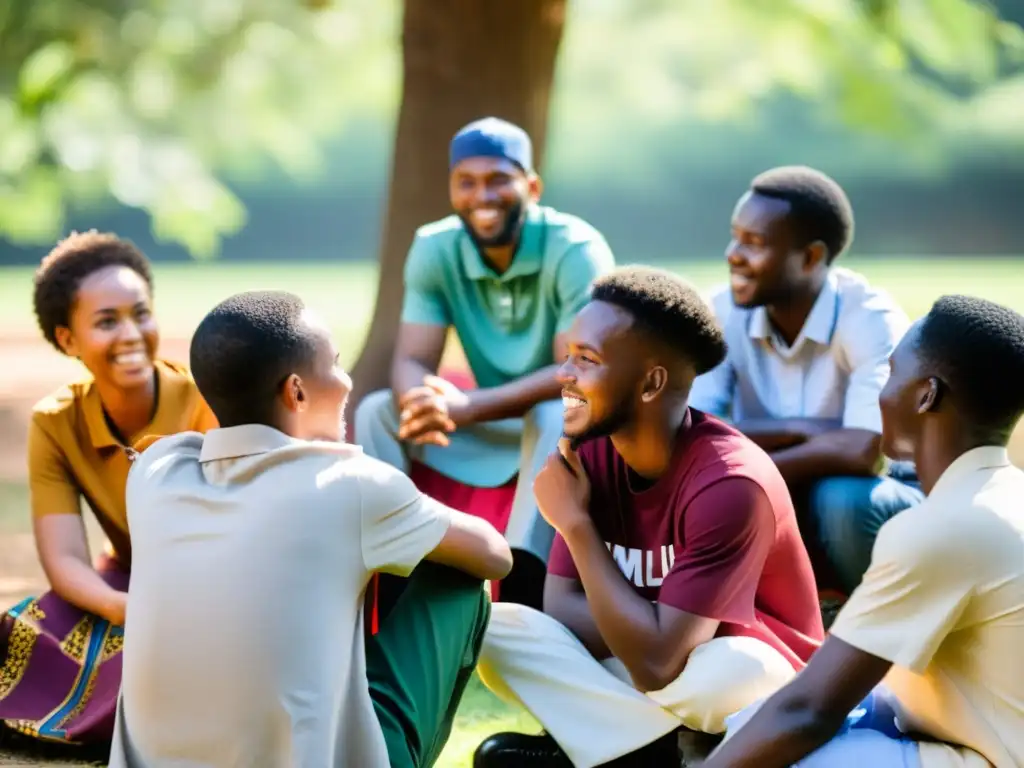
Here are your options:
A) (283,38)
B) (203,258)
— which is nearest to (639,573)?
(283,38)

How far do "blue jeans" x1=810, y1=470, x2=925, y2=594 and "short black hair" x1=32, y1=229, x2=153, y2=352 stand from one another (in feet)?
6.91

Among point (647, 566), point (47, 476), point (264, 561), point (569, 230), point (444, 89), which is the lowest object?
point (47, 476)

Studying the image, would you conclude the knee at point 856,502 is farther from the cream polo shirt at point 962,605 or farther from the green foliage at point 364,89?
the green foliage at point 364,89

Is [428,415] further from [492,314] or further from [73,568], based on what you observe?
[73,568]

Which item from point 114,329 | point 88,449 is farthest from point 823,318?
point 88,449

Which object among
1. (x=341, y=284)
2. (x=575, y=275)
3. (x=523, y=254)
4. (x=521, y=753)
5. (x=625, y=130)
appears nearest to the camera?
(x=521, y=753)

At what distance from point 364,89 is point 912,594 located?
630 inches

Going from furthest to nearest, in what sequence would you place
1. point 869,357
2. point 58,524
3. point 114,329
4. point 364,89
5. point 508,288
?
1. point 364,89
2. point 508,288
3. point 869,357
4. point 114,329
5. point 58,524

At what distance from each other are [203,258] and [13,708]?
1456 centimetres

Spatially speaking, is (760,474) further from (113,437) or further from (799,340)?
(113,437)

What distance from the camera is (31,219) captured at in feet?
30.4

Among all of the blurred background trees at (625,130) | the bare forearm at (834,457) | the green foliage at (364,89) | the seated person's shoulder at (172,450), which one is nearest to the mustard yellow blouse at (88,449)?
the seated person's shoulder at (172,450)

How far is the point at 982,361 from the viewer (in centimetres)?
261

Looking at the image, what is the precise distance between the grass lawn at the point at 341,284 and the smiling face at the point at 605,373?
9.52 metres
